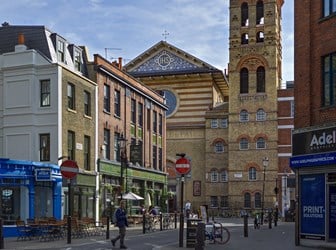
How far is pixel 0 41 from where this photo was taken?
39594 mm

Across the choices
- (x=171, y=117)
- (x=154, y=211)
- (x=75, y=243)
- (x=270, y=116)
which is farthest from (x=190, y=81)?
(x=75, y=243)

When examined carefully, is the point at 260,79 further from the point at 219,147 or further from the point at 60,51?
the point at 60,51

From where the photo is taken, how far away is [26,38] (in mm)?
38406

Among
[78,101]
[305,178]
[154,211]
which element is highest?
[78,101]

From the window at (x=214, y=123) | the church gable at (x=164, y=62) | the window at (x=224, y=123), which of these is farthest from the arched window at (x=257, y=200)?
the church gable at (x=164, y=62)

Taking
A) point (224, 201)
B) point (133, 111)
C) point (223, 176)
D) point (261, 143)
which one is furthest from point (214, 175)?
point (133, 111)

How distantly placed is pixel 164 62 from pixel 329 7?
56.7 meters

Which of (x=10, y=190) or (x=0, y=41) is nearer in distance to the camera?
(x=10, y=190)

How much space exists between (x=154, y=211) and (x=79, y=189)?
8.44 m

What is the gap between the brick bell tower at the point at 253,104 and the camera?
7312 centimetres

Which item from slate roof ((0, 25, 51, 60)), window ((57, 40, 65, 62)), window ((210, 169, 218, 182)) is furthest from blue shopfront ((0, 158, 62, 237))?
window ((210, 169, 218, 182))

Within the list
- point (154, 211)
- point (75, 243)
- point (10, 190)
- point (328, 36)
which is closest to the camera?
point (328, 36)

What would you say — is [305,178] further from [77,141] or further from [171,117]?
[171,117]

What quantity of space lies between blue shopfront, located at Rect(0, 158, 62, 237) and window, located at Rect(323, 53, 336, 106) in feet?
50.1
